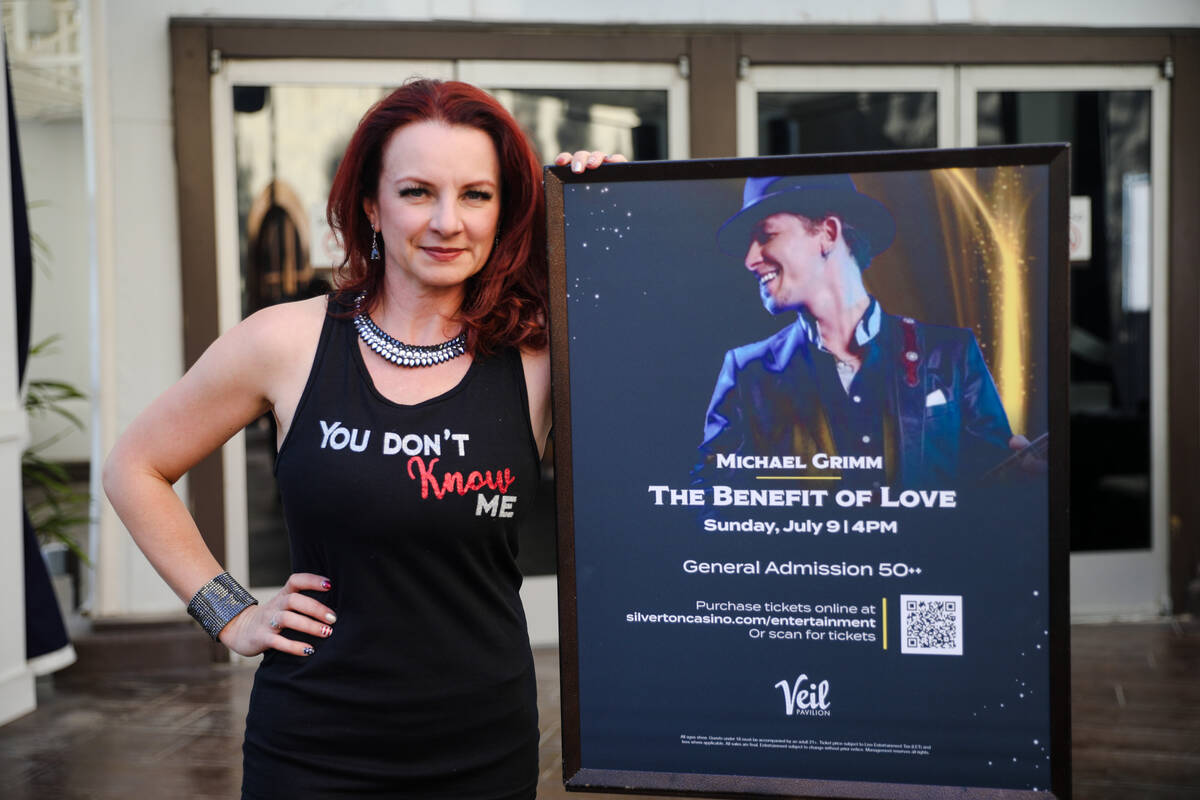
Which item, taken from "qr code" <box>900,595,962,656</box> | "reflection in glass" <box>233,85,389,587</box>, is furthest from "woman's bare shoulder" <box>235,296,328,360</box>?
"reflection in glass" <box>233,85,389,587</box>

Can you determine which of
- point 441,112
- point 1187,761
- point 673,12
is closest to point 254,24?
point 673,12

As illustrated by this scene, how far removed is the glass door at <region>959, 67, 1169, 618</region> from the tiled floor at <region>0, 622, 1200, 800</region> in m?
0.52

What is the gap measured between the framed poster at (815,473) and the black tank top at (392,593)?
12cm

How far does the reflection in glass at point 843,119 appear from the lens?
5.66 m

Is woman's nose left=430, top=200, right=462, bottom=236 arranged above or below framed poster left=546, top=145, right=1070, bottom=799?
above

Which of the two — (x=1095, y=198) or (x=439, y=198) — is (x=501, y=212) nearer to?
(x=439, y=198)

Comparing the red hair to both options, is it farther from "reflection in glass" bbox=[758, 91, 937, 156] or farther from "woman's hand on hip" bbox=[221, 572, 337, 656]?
"reflection in glass" bbox=[758, 91, 937, 156]

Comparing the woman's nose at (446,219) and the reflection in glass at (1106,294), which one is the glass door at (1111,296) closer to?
the reflection in glass at (1106,294)

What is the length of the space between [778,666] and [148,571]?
4.41 metres

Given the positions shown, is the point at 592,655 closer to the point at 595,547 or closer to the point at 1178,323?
the point at 595,547

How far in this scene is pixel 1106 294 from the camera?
19.1 feet

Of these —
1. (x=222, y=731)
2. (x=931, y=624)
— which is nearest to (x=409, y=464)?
(x=931, y=624)

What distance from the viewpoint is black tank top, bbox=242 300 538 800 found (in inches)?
63.0

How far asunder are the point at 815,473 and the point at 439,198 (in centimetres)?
65
